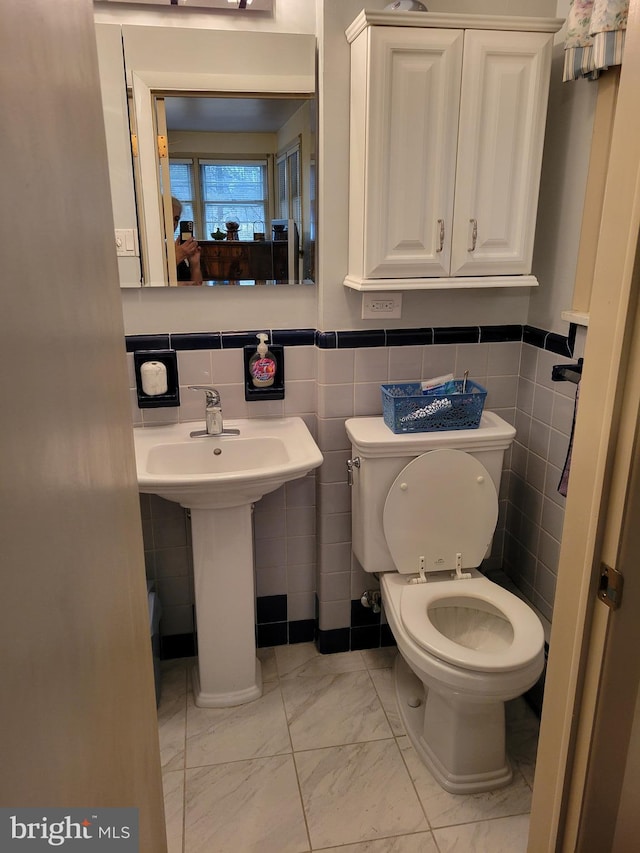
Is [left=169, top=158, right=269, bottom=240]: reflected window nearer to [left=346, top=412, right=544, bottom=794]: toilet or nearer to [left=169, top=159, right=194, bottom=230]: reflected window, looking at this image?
[left=169, top=159, right=194, bottom=230]: reflected window

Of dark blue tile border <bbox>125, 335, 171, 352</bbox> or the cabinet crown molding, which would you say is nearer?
the cabinet crown molding

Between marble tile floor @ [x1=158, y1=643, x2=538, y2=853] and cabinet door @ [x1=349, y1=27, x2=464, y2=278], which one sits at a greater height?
cabinet door @ [x1=349, y1=27, x2=464, y2=278]

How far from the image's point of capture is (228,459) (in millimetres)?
2023

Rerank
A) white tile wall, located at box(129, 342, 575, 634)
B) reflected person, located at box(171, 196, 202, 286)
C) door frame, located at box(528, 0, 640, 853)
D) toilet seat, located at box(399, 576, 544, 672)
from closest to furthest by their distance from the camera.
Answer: door frame, located at box(528, 0, 640, 853) → toilet seat, located at box(399, 576, 544, 672) → reflected person, located at box(171, 196, 202, 286) → white tile wall, located at box(129, 342, 575, 634)

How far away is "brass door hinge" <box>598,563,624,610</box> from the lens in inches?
36.2

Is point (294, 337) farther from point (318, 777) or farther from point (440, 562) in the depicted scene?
point (318, 777)

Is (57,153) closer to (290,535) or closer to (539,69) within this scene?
(539,69)

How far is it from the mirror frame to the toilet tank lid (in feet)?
2.95

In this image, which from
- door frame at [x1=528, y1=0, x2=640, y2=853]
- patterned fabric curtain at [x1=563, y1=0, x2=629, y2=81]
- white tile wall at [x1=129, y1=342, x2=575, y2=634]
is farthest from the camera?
white tile wall at [x1=129, y1=342, x2=575, y2=634]

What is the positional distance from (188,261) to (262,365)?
0.39 meters

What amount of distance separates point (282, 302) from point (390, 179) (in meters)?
0.52

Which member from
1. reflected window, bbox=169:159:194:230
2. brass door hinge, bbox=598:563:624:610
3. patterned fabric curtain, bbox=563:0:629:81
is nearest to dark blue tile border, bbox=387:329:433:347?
reflected window, bbox=169:159:194:230

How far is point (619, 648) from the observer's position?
0.95m

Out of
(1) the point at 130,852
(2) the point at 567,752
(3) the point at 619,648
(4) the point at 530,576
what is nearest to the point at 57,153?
(1) the point at 130,852
